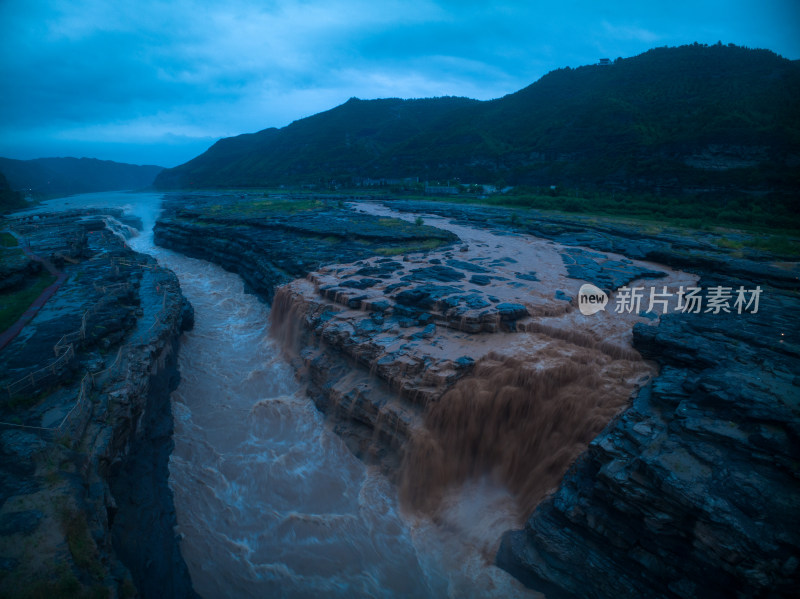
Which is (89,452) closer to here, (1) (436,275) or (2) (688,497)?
(2) (688,497)

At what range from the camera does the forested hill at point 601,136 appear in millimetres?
41400

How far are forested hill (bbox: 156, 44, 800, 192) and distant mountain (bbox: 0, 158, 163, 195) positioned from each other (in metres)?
40.4

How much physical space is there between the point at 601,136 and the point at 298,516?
211 feet

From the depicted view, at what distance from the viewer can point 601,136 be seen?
57094mm

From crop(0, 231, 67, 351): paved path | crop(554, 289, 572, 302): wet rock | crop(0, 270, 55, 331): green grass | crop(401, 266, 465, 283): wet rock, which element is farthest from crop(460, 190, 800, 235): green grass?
crop(0, 270, 55, 331): green grass

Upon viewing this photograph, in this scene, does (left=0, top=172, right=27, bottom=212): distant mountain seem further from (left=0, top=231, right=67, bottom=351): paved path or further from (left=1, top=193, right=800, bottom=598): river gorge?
(left=1, top=193, right=800, bottom=598): river gorge

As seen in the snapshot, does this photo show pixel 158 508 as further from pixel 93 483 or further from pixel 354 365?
pixel 354 365

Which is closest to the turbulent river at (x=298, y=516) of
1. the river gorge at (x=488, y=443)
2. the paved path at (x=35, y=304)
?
the river gorge at (x=488, y=443)

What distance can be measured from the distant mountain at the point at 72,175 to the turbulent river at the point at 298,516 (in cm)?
12638

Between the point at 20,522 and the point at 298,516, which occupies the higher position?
the point at 20,522

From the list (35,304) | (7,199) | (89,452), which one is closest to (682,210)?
(89,452)

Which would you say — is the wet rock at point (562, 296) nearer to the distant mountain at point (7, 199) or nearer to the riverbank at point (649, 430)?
the riverbank at point (649, 430)

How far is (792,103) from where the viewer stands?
141 ft

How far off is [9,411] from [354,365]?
8.30 metres
